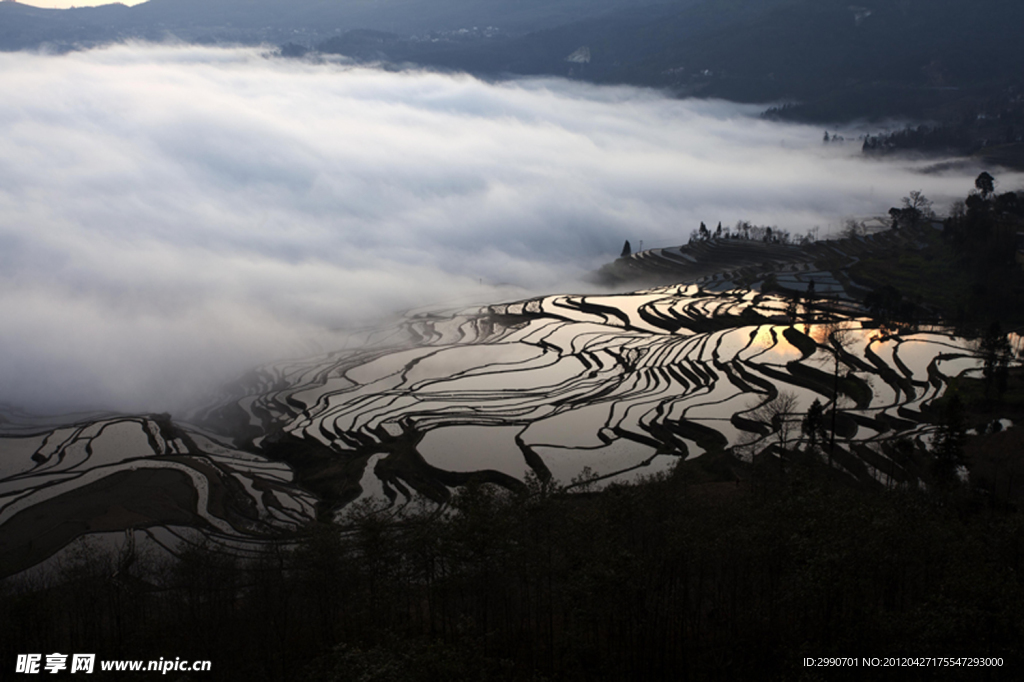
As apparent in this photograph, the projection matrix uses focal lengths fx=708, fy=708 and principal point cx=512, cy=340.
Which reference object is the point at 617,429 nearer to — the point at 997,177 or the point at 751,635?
the point at 751,635

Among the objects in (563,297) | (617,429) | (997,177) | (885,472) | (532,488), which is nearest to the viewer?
(532,488)

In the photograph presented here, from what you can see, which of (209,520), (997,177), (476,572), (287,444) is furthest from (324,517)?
(997,177)

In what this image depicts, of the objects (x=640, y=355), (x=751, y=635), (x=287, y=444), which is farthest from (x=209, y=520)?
(x=640, y=355)

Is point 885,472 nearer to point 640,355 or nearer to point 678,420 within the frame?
point 678,420

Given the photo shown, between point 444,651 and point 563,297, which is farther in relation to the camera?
point 563,297

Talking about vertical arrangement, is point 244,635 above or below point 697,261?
below

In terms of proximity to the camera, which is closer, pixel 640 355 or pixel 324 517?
pixel 324 517

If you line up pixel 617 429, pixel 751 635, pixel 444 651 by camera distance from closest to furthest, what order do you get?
1. pixel 444 651
2. pixel 751 635
3. pixel 617 429

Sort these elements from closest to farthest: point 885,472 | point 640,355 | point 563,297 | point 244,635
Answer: point 244,635 → point 885,472 → point 640,355 → point 563,297

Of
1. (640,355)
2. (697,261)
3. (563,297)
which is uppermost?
(697,261)
